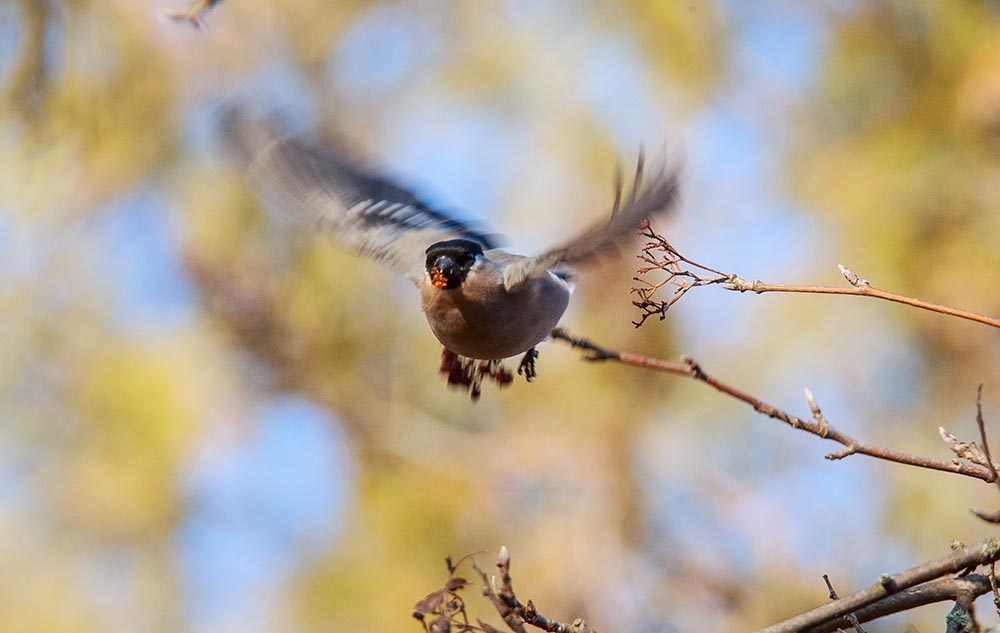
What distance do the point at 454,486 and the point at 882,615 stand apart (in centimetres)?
444

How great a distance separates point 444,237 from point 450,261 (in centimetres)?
67

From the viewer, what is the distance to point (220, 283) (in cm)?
588

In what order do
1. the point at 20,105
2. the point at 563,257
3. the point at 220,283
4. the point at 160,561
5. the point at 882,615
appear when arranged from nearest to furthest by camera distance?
the point at 882,615, the point at 563,257, the point at 20,105, the point at 220,283, the point at 160,561

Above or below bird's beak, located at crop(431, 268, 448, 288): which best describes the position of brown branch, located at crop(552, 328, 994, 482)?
below

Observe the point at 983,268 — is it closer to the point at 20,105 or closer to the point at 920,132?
the point at 920,132

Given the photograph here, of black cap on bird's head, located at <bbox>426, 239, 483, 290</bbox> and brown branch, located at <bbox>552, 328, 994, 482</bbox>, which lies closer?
brown branch, located at <bbox>552, 328, 994, 482</bbox>

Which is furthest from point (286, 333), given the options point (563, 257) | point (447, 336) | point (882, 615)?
point (882, 615)

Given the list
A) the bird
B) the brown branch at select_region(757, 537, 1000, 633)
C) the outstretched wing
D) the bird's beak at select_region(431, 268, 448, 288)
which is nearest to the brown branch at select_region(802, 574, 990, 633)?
the brown branch at select_region(757, 537, 1000, 633)

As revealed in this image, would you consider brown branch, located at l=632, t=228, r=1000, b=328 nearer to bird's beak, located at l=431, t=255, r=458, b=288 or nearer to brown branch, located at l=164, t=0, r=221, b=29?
bird's beak, located at l=431, t=255, r=458, b=288

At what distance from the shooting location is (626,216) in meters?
2.26

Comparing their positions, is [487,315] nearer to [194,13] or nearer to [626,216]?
[626,216]

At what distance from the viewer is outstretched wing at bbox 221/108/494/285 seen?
130 inches

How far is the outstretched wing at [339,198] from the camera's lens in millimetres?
3297

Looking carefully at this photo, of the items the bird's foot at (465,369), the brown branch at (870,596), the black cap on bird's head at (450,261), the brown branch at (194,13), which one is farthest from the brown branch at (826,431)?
the brown branch at (194,13)
